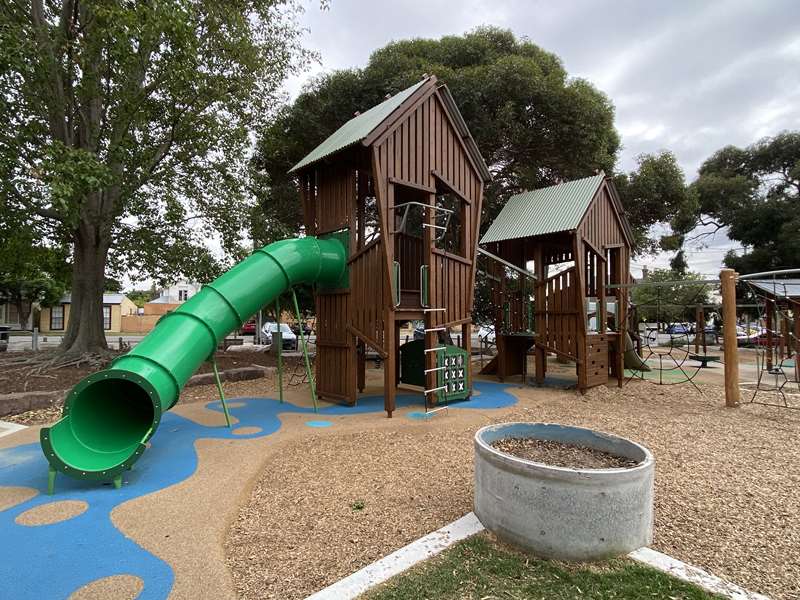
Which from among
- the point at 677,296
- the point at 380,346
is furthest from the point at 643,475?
the point at 677,296

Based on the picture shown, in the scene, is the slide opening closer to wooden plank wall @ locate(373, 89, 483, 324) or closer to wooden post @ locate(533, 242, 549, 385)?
wooden plank wall @ locate(373, 89, 483, 324)

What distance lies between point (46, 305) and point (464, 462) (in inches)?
1699

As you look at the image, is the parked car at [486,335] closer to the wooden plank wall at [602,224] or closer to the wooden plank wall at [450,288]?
the wooden plank wall at [602,224]

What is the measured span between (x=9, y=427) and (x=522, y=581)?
8.27 meters

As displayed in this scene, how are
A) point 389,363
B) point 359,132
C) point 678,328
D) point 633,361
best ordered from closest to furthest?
1. point 389,363
2. point 359,132
3. point 633,361
4. point 678,328

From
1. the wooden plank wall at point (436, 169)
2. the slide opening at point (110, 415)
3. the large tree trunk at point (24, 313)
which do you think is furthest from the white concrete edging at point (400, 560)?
the large tree trunk at point (24, 313)

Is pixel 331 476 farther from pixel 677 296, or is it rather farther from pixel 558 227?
pixel 677 296

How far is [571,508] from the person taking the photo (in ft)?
10.5

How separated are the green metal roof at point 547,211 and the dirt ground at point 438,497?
498cm

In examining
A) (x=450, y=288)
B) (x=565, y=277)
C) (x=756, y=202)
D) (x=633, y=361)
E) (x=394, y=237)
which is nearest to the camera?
(x=394, y=237)

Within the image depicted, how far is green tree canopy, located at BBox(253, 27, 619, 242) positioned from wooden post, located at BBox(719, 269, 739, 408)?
8.23 meters

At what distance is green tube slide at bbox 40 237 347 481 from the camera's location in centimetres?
503

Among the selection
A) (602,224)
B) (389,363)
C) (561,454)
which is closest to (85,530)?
(561,454)

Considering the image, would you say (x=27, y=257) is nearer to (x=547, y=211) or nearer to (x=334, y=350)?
(x=334, y=350)
